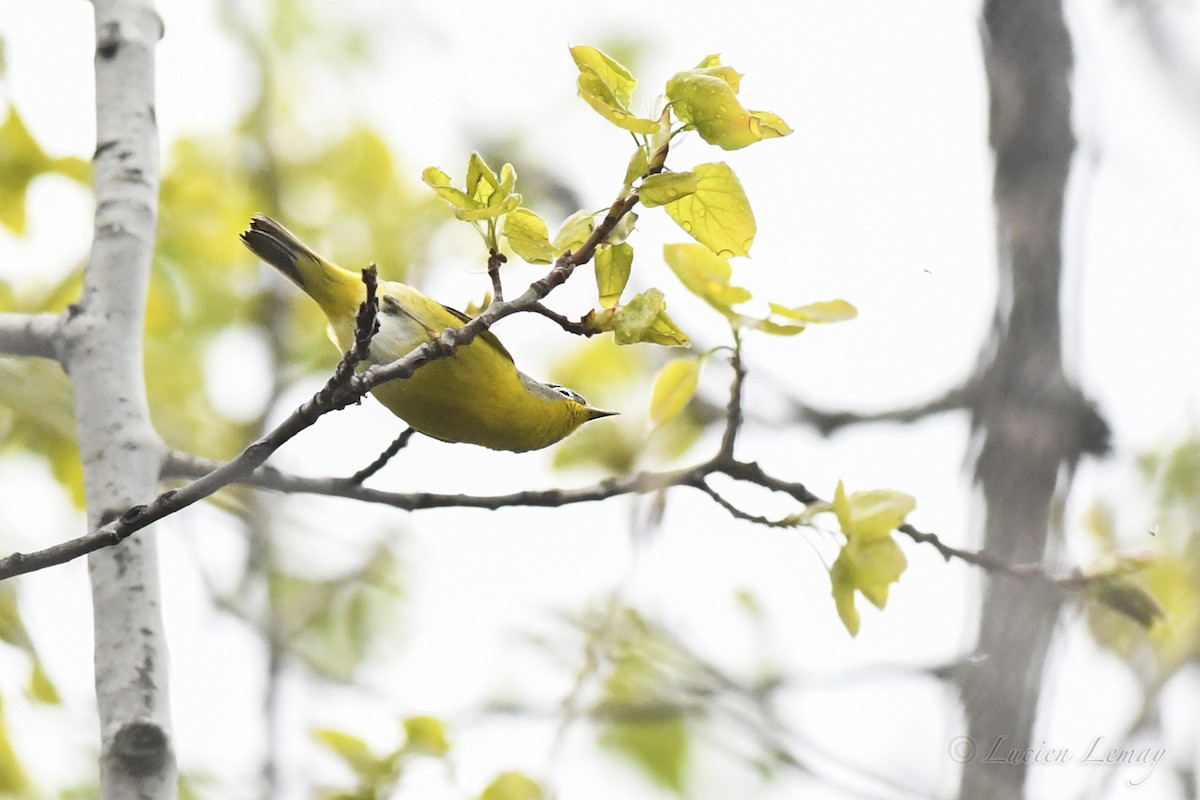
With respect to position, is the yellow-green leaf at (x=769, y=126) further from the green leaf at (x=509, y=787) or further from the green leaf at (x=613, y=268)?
the green leaf at (x=509, y=787)

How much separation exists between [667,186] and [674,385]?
70 cm

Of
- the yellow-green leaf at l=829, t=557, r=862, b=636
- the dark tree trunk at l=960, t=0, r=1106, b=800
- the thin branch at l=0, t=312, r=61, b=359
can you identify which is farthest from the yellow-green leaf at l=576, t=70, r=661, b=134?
the dark tree trunk at l=960, t=0, r=1106, b=800

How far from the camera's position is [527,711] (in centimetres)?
374

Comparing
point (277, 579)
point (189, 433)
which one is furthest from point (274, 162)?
point (277, 579)

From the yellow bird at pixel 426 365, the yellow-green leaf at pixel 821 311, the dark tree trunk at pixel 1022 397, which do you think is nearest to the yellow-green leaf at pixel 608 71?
the yellow-green leaf at pixel 821 311

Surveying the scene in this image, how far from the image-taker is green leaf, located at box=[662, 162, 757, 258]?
173 cm

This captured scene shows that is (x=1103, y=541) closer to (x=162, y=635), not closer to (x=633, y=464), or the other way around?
(x=633, y=464)

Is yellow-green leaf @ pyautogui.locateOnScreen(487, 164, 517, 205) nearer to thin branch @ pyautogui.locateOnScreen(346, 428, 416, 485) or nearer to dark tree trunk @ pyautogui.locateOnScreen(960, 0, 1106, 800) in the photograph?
thin branch @ pyautogui.locateOnScreen(346, 428, 416, 485)

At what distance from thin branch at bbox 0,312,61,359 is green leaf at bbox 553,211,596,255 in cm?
103

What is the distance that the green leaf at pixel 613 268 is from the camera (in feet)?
5.73

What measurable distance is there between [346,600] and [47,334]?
9.45ft

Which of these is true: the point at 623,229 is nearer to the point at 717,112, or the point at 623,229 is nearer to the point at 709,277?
the point at 717,112

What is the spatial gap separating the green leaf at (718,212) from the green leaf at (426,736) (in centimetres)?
145

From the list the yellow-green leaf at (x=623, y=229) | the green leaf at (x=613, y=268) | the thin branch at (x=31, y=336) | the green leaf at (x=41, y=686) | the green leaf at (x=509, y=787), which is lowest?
the green leaf at (x=509, y=787)
